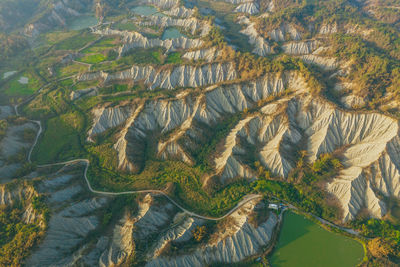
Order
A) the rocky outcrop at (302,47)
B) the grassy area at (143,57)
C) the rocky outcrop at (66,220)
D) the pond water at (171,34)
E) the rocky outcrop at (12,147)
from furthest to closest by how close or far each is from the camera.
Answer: the pond water at (171,34) < the rocky outcrop at (302,47) < the grassy area at (143,57) < the rocky outcrop at (12,147) < the rocky outcrop at (66,220)

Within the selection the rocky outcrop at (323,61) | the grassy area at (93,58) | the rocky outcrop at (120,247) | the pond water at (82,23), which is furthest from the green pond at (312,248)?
the pond water at (82,23)

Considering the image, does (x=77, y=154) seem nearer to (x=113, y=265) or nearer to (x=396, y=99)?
(x=113, y=265)

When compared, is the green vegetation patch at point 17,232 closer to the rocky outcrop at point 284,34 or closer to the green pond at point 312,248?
the green pond at point 312,248

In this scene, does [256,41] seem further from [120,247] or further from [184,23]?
[120,247]

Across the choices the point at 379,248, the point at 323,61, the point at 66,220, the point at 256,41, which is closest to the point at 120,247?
the point at 66,220

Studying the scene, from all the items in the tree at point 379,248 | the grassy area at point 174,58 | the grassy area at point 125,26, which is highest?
the grassy area at point 125,26

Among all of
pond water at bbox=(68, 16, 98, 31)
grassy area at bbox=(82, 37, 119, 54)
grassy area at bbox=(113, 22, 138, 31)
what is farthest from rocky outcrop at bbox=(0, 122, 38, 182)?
pond water at bbox=(68, 16, 98, 31)
